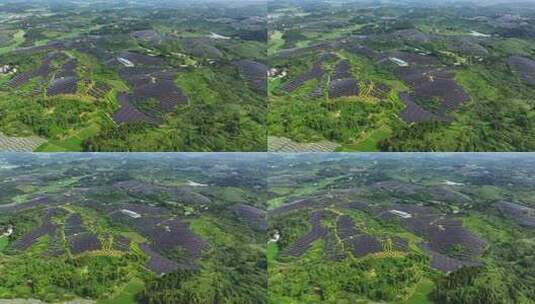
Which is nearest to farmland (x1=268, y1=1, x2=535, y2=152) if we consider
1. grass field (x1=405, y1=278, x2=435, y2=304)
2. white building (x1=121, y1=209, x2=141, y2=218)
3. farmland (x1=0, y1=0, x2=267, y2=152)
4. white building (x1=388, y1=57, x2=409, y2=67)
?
white building (x1=388, y1=57, x2=409, y2=67)

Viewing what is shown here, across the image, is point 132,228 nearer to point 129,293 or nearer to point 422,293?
point 129,293

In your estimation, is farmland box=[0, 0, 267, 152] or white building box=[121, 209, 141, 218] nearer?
white building box=[121, 209, 141, 218]

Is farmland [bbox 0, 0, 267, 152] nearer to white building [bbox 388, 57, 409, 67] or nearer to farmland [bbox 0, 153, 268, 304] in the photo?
farmland [bbox 0, 153, 268, 304]

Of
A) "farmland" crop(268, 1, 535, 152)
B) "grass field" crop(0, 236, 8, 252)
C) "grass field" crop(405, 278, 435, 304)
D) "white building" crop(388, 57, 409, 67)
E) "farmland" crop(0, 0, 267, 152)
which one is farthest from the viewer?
"white building" crop(388, 57, 409, 67)

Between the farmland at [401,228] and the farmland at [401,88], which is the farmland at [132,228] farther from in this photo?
the farmland at [401,88]

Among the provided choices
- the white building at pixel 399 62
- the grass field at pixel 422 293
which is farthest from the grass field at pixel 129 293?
the white building at pixel 399 62

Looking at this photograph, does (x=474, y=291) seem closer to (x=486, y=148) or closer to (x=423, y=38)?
(x=486, y=148)
